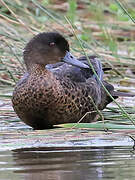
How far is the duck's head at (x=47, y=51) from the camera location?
6.07 meters

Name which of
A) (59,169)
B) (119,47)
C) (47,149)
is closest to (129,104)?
(47,149)

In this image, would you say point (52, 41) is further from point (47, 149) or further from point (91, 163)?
point (91, 163)

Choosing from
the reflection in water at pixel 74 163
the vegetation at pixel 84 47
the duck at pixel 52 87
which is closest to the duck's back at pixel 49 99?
the duck at pixel 52 87

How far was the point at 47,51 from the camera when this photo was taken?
20.1 ft

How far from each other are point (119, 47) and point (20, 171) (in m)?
6.11

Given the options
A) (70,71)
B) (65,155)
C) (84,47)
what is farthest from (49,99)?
(84,47)

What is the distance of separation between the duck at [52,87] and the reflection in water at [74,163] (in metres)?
0.71

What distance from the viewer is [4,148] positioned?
5062mm

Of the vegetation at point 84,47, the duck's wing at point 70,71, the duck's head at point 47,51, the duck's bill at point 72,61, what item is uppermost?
the duck's head at point 47,51

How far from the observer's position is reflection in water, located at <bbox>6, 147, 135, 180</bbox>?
416 centimetres

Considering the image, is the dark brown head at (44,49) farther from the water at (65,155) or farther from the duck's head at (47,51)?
the water at (65,155)

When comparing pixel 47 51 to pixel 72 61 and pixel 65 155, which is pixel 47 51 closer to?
pixel 72 61

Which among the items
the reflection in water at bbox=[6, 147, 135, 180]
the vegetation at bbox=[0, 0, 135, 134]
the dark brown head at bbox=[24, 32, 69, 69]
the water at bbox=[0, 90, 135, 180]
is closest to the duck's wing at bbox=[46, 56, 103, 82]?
the dark brown head at bbox=[24, 32, 69, 69]

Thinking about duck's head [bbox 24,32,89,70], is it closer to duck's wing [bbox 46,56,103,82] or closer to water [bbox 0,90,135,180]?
duck's wing [bbox 46,56,103,82]
